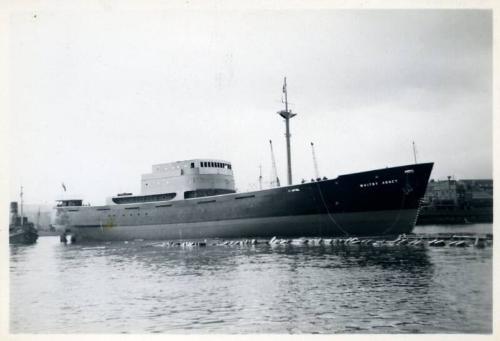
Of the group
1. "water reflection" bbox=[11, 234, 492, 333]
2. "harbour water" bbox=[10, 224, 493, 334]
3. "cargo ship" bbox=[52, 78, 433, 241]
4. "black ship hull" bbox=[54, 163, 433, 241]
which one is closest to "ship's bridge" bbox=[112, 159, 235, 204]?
"cargo ship" bbox=[52, 78, 433, 241]

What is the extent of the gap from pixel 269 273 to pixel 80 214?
27.3m

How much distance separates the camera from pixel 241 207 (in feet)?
91.1

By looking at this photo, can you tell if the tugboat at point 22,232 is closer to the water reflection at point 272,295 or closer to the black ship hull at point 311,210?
the black ship hull at point 311,210

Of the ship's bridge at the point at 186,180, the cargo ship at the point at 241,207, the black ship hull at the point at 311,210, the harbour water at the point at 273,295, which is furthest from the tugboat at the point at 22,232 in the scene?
the harbour water at the point at 273,295

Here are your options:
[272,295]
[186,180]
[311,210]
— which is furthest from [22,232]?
[272,295]

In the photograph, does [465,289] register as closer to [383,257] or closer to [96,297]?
[383,257]

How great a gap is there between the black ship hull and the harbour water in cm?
442

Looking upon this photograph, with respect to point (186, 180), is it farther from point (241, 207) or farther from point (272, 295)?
point (272, 295)

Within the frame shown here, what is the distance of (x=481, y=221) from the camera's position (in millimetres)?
44750

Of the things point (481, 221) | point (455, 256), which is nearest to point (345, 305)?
point (455, 256)

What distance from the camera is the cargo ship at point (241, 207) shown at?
23641mm

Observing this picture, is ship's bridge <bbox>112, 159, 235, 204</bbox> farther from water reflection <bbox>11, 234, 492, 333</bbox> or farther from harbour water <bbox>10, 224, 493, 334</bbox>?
water reflection <bbox>11, 234, 492, 333</bbox>

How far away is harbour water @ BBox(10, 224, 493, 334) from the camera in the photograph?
9938mm

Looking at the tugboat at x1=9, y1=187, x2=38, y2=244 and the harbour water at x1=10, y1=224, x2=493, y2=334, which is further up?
the tugboat at x1=9, y1=187, x2=38, y2=244
